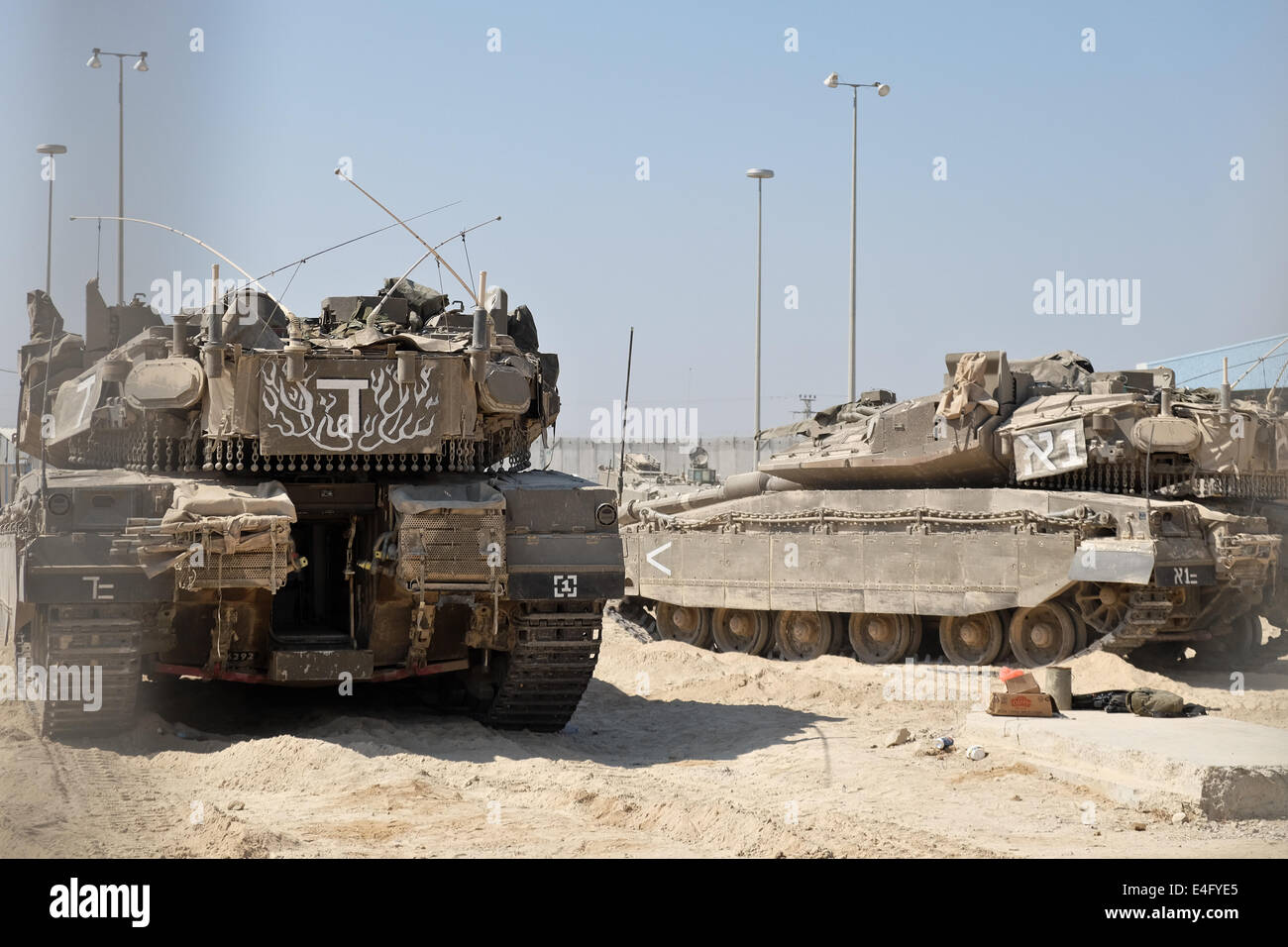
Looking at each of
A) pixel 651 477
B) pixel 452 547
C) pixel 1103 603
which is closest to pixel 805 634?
pixel 1103 603

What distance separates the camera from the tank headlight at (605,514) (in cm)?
1122

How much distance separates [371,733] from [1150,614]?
8.40m

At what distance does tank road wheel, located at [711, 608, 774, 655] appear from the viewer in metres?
19.2

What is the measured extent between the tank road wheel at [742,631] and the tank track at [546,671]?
7.57 m

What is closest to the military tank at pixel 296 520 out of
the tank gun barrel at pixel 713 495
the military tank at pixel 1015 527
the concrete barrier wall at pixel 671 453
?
the military tank at pixel 1015 527

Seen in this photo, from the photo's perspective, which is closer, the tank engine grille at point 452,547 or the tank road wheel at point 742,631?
the tank engine grille at point 452,547

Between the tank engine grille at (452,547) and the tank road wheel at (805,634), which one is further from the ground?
the tank engine grille at (452,547)

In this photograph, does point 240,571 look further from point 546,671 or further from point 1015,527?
point 1015,527

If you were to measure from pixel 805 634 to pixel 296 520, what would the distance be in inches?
354

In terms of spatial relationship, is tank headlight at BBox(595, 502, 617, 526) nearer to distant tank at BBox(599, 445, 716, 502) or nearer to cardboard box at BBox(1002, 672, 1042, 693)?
cardboard box at BBox(1002, 672, 1042, 693)

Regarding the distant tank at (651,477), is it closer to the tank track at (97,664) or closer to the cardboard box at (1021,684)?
the cardboard box at (1021,684)

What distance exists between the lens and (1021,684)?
11195mm
